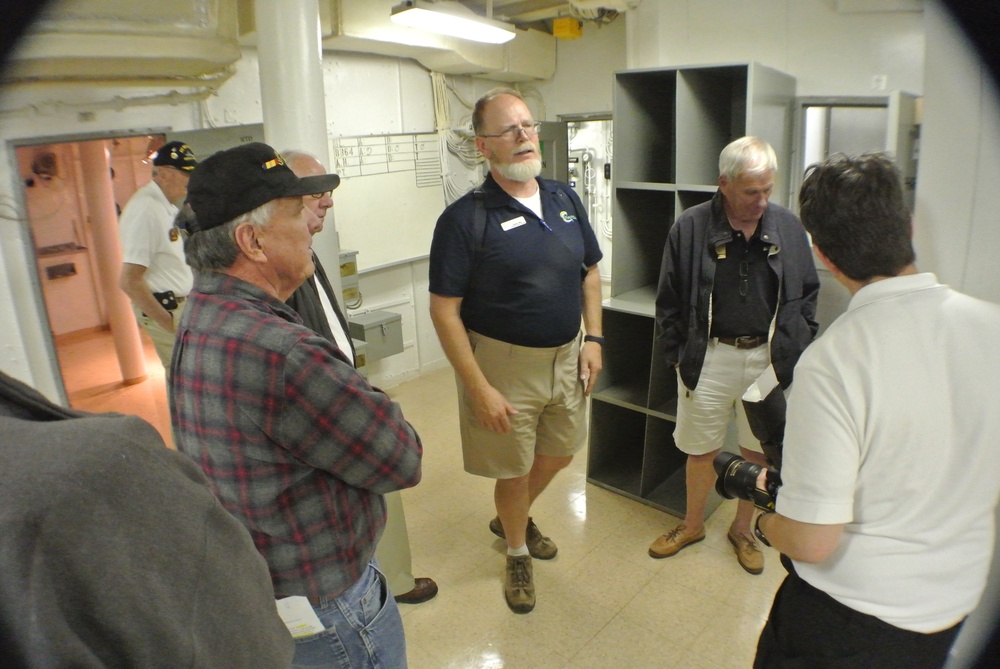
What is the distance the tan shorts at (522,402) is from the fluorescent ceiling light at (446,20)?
5.51ft

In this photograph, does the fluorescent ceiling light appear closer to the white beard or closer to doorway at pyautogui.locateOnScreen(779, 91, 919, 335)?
the white beard

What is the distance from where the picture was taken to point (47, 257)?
3.57 metres

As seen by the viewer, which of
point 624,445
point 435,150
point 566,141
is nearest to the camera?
point 624,445

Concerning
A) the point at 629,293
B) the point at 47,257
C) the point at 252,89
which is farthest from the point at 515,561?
the point at 47,257

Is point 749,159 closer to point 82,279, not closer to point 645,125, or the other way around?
point 645,125

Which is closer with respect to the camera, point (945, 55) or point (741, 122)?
point (945, 55)

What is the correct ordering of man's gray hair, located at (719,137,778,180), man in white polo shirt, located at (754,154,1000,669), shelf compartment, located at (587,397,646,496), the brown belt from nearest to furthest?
man in white polo shirt, located at (754,154,1000,669), man's gray hair, located at (719,137,778,180), the brown belt, shelf compartment, located at (587,397,646,496)

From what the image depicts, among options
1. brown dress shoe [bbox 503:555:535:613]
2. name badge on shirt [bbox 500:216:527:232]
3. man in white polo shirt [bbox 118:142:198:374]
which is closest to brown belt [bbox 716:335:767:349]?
name badge on shirt [bbox 500:216:527:232]

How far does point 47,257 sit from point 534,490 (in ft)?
11.1

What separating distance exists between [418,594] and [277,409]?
1322 mm

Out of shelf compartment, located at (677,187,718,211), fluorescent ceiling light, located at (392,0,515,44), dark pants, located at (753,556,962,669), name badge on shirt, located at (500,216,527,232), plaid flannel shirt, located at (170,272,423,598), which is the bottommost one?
dark pants, located at (753,556,962,669)

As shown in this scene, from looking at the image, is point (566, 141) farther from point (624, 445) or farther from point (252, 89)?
point (624, 445)

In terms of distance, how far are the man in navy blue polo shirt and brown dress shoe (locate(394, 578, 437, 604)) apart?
0.82 feet

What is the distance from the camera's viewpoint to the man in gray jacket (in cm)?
165
